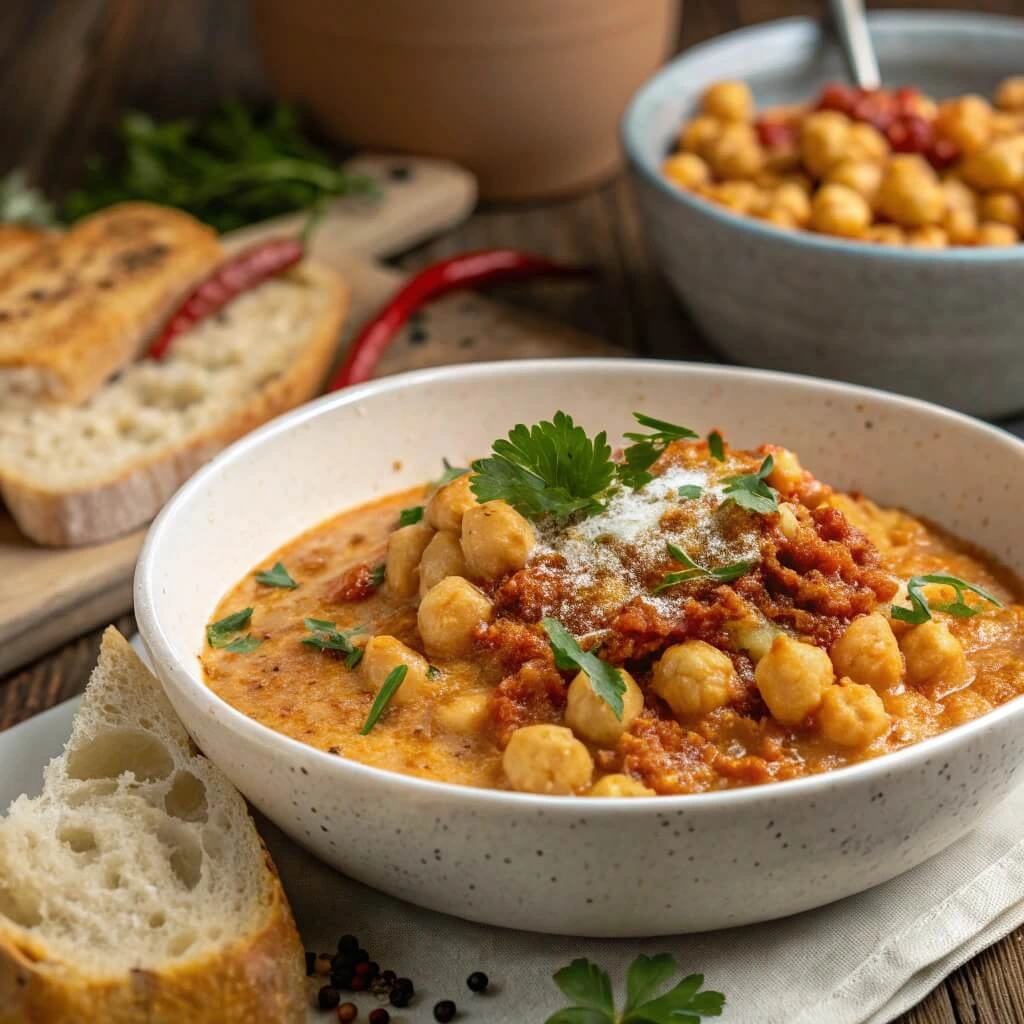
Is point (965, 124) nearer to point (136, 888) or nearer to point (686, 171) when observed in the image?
point (686, 171)

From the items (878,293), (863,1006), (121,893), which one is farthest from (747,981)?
(878,293)

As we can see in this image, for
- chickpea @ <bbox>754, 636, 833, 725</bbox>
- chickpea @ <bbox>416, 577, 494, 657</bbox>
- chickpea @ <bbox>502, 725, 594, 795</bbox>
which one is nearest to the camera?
chickpea @ <bbox>502, 725, 594, 795</bbox>

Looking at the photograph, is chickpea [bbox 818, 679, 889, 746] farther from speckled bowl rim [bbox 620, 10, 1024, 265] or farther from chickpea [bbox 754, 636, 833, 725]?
speckled bowl rim [bbox 620, 10, 1024, 265]

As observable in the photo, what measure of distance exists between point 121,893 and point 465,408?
1.84 metres

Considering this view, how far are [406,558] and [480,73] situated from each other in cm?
378

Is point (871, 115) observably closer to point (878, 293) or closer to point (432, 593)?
point (878, 293)

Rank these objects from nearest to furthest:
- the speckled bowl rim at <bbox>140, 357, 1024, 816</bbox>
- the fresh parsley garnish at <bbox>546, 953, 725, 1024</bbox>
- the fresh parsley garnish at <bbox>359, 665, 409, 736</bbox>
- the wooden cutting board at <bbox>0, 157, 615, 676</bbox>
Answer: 1. the speckled bowl rim at <bbox>140, 357, 1024, 816</bbox>
2. the fresh parsley garnish at <bbox>546, 953, 725, 1024</bbox>
3. the fresh parsley garnish at <bbox>359, 665, 409, 736</bbox>
4. the wooden cutting board at <bbox>0, 157, 615, 676</bbox>

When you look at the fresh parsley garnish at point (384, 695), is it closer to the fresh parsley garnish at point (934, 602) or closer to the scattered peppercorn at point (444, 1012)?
the scattered peppercorn at point (444, 1012)

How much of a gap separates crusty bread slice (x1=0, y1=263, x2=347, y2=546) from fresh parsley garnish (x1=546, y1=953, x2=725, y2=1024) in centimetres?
257

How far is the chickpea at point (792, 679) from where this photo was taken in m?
2.96

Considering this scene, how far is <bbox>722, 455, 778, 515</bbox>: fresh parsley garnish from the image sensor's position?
10.6ft

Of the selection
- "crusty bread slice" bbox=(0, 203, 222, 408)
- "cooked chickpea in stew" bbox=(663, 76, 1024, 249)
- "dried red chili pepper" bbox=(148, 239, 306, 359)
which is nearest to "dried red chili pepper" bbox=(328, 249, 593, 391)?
"dried red chili pepper" bbox=(148, 239, 306, 359)

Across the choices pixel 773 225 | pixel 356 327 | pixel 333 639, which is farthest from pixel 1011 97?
pixel 333 639

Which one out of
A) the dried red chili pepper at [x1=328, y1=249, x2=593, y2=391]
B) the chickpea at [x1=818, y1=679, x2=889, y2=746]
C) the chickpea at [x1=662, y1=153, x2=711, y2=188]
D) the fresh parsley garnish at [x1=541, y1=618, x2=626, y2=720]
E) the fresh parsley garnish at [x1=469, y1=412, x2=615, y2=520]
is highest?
the fresh parsley garnish at [x1=469, y1=412, x2=615, y2=520]
